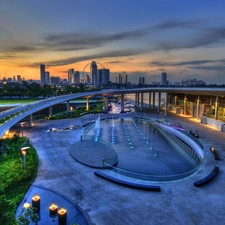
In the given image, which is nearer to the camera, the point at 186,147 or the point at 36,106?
the point at 186,147

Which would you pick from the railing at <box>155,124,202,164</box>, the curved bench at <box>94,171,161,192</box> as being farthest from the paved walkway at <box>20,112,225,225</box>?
the railing at <box>155,124,202,164</box>

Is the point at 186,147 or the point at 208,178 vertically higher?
the point at 208,178

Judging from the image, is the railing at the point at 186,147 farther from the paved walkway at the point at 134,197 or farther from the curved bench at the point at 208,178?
the curved bench at the point at 208,178

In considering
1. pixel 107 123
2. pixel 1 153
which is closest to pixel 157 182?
pixel 1 153

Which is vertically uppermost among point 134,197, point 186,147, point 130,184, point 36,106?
point 36,106

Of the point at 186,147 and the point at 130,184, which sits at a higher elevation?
the point at 130,184

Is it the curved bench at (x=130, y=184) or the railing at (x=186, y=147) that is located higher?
the curved bench at (x=130, y=184)

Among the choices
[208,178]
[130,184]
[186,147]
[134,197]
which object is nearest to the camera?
[134,197]

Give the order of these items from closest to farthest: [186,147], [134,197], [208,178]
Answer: [134,197], [208,178], [186,147]

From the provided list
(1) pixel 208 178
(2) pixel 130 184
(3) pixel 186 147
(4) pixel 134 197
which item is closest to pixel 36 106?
(3) pixel 186 147

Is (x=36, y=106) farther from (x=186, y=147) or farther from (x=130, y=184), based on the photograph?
(x=130, y=184)

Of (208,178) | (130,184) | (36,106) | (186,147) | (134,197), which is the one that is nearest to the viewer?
(134,197)

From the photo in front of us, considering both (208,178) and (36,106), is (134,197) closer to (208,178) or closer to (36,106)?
(208,178)

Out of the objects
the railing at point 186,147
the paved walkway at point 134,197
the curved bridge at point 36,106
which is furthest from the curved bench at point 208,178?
the curved bridge at point 36,106
